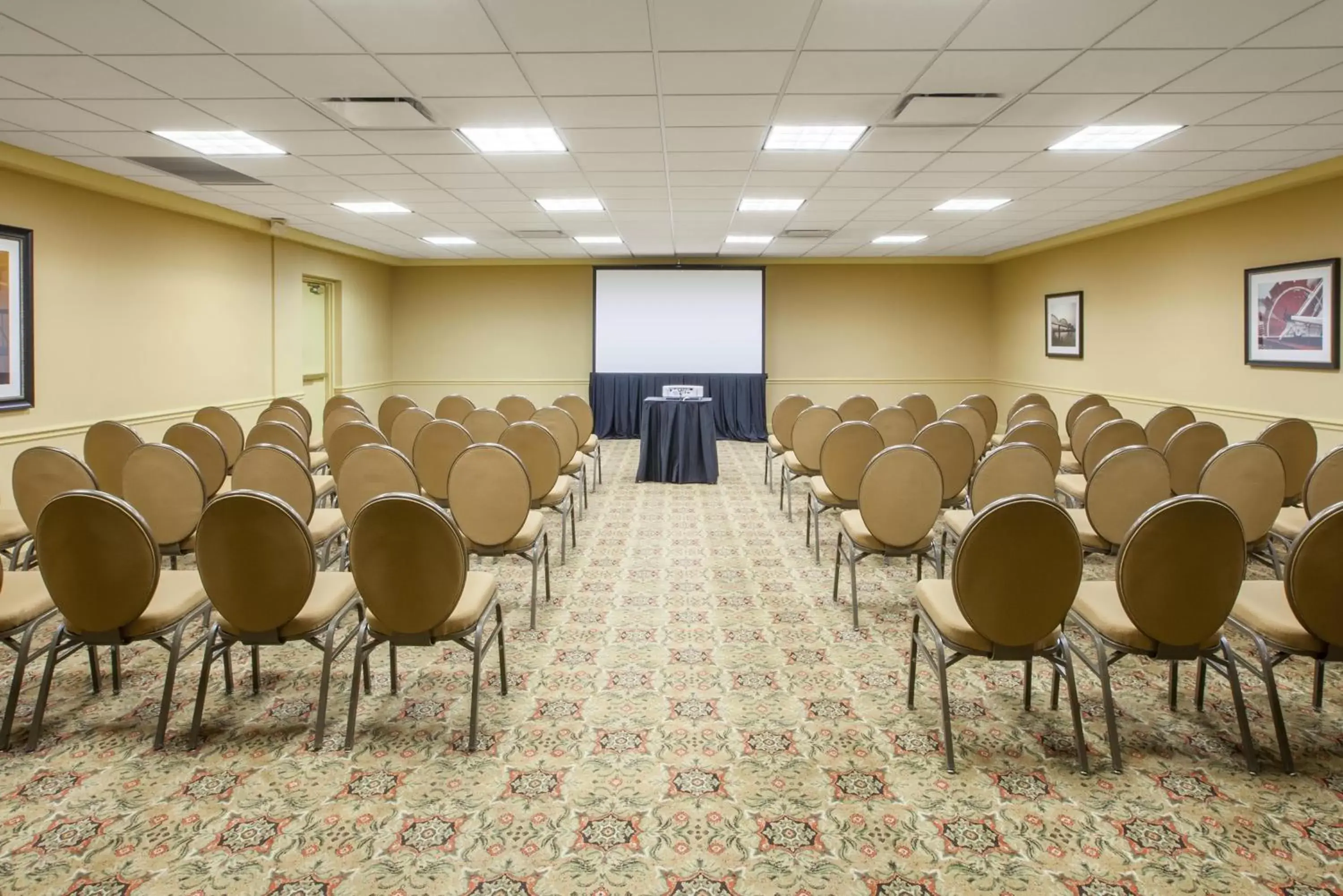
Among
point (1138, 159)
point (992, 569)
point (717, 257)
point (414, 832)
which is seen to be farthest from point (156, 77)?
point (717, 257)

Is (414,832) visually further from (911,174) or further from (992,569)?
(911,174)

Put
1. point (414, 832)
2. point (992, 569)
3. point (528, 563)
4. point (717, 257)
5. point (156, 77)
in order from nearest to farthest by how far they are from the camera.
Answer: point (414, 832), point (992, 569), point (156, 77), point (528, 563), point (717, 257)

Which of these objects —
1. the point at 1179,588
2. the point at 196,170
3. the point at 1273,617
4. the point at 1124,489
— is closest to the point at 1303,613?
the point at 1273,617

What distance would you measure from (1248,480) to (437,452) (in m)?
4.71

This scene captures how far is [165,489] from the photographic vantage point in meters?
4.05

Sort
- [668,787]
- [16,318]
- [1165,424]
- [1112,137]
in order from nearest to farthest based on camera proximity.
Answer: [668,787] → [1112,137] → [16,318] → [1165,424]

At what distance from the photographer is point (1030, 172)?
6.30 m

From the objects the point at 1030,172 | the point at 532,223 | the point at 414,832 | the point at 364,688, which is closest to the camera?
the point at 414,832

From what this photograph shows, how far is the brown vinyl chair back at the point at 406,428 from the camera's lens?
627 centimetres

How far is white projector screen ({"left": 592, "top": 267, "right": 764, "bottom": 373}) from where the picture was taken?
13.0 meters

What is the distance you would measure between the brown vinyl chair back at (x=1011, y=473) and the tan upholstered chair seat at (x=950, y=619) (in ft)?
3.77

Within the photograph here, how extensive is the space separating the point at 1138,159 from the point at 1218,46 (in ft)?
8.03

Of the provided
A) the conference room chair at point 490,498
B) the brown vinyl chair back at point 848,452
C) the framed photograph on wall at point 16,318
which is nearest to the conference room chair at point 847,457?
the brown vinyl chair back at point 848,452

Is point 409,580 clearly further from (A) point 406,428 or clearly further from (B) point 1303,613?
(A) point 406,428
